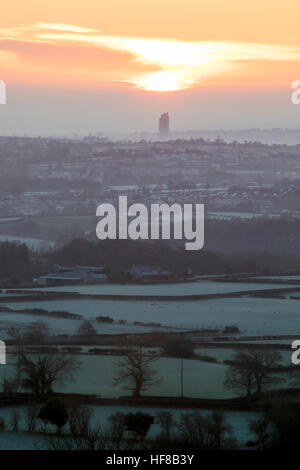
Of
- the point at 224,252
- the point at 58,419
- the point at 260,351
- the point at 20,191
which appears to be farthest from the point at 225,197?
the point at 58,419

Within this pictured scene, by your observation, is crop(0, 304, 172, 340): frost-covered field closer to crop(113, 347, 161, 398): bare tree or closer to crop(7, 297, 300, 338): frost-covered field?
crop(7, 297, 300, 338): frost-covered field

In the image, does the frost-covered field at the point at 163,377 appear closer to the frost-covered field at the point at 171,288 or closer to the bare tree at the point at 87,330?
the bare tree at the point at 87,330

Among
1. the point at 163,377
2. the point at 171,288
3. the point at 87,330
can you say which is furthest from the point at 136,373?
the point at 171,288

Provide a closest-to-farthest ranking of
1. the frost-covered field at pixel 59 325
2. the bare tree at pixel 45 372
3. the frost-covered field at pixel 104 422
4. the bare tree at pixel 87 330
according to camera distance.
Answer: the frost-covered field at pixel 104 422
the bare tree at pixel 45 372
the bare tree at pixel 87 330
the frost-covered field at pixel 59 325

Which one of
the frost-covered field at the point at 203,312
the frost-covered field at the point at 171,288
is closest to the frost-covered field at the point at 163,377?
the frost-covered field at the point at 203,312

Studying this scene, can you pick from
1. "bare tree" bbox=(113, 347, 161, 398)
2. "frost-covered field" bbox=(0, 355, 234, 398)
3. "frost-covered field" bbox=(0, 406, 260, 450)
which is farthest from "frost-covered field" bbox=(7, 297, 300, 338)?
"frost-covered field" bbox=(0, 406, 260, 450)

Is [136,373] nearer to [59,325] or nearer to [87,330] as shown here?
[87,330]
